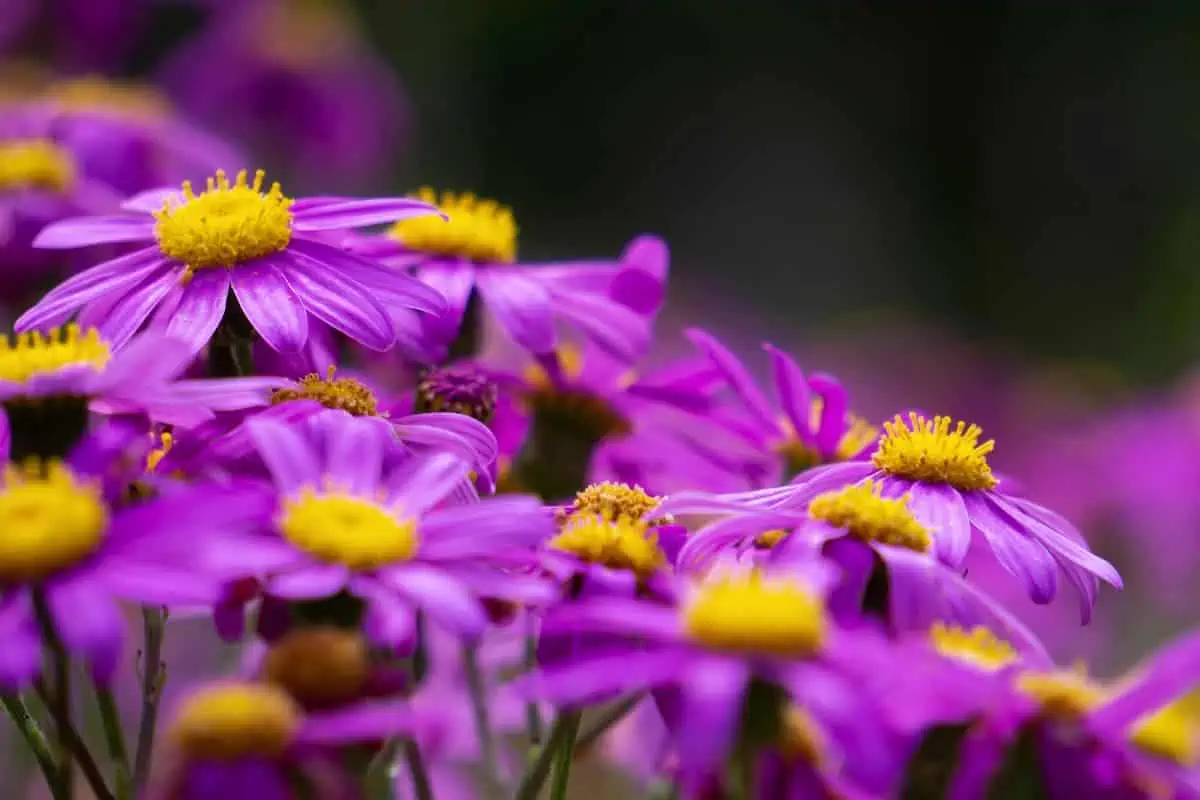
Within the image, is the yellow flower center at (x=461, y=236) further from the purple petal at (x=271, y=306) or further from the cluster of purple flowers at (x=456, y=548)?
the purple petal at (x=271, y=306)

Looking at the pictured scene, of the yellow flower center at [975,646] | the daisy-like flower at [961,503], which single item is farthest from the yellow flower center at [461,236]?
the yellow flower center at [975,646]

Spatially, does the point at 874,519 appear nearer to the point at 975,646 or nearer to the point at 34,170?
the point at 975,646

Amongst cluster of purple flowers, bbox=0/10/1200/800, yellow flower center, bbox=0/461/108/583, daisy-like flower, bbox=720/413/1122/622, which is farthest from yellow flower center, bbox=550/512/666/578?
yellow flower center, bbox=0/461/108/583

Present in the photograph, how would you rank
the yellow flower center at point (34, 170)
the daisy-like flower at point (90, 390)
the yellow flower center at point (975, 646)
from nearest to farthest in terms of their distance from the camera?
the daisy-like flower at point (90, 390) < the yellow flower center at point (975, 646) < the yellow flower center at point (34, 170)

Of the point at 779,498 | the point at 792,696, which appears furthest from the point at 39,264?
the point at 792,696

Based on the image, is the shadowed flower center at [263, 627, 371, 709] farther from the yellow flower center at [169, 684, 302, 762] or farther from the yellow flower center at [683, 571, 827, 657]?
the yellow flower center at [683, 571, 827, 657]

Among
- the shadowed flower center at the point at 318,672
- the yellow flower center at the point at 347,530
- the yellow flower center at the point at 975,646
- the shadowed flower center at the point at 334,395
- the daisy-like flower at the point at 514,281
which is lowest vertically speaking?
the shadowed flower center at the point at 318,672
